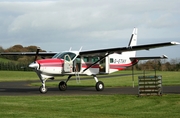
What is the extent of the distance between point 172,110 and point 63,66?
11.8 m

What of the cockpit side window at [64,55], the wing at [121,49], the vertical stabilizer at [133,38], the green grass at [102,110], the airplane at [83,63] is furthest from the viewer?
the vertical stabilizer at [133,38]

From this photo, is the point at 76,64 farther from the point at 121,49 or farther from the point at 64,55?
the point at 121,49

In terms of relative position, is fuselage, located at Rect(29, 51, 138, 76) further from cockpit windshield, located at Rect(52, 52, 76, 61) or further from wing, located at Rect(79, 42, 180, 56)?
wing, located at Rect(79, 42, 180, 56)

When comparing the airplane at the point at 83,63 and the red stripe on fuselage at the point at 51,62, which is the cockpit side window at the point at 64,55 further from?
the red stripe on fuselage at the point at 51,62

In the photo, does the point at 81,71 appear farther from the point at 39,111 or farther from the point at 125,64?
the point at 39,111

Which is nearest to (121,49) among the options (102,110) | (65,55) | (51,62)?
(65,55)

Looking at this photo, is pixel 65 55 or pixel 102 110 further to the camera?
pixel 65 55

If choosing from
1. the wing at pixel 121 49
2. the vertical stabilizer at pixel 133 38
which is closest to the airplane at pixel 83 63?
the wing at pixel 121 49

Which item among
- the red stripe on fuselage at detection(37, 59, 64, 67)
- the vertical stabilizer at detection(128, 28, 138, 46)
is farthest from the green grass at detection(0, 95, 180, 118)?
the vertical stabilizer at detection(128, 28, 138, 46)

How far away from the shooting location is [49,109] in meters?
14.1

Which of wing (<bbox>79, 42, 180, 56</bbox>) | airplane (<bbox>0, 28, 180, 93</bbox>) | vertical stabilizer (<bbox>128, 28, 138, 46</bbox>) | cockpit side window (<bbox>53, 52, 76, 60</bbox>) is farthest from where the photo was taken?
vertical stabilizer (<bbox>128, 28, 138, 46</bbox>)

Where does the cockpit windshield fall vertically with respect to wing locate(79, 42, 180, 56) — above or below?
below

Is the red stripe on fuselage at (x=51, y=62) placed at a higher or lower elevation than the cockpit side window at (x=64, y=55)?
lower

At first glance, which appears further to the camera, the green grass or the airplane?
the airplane
